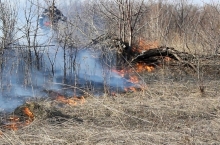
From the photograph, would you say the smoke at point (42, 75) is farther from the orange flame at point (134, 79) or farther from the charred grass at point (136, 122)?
the charred grass at point (136, 122)

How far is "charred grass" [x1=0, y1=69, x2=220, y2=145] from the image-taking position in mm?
4258

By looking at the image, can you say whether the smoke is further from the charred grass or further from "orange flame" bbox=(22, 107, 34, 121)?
the charred grass

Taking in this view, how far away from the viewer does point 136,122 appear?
5.43 m

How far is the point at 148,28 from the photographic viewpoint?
1658 cm

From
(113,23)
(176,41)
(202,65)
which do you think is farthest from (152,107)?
(176,41)

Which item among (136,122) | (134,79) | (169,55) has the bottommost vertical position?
(136,122)

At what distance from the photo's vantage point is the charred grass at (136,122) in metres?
4.26

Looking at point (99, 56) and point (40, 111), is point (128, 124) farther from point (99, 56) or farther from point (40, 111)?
point (99, 56)

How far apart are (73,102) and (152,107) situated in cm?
201

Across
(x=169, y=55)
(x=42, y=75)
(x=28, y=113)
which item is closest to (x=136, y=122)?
(x=28, y=113)

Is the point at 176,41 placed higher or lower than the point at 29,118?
higher

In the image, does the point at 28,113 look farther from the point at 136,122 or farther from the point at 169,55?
the point at 169,55

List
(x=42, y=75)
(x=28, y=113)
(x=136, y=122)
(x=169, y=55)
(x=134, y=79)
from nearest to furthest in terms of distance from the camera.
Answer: (x=136, y=122) < (x=28, y=113) < (x=134, y=79) < (x=42, y=75) < (x=169, y=55)

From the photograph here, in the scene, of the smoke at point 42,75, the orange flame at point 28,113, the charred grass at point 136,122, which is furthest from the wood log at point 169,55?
the orange flame at point 28,113
